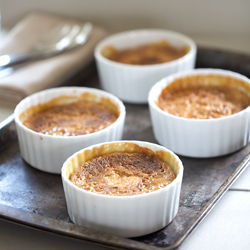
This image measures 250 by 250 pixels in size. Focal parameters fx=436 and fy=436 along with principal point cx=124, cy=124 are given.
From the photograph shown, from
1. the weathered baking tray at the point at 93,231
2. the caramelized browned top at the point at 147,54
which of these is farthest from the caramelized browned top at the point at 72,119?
the caramelized browned top at the point at 147,54

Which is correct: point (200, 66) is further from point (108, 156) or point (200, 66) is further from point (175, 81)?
point (108, 156)

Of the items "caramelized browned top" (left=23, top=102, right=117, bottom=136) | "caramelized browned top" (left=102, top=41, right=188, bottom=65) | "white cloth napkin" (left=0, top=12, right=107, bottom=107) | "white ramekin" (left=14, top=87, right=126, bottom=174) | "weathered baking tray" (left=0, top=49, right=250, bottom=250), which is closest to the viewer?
"weathered baking tray" (left=0, top=49, right=250, bottom=250)

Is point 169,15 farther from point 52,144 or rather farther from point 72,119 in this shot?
point 52,144

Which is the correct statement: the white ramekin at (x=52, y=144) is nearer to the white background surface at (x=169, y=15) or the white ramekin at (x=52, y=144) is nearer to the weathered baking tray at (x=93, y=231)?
the weathered baking tray at (x=93, y=231)

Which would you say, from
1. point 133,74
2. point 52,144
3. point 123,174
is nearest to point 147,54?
point 133,74

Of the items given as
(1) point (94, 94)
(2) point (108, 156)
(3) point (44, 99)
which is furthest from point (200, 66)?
(2) point (108, 156)

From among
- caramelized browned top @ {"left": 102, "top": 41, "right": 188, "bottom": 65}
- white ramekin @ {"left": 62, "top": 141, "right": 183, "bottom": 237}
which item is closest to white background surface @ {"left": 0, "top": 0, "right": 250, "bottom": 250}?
caramelized browned top @ {"left": 102, "top": 41, "right": 188, "bottom": 65}

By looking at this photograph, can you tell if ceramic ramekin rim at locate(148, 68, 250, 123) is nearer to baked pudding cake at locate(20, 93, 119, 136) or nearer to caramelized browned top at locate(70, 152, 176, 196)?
baked pudding cake at locate(20, 93, 119, 136)

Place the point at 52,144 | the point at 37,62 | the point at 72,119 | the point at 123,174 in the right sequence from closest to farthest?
1. the point at 123,174
2. the point at 52,144
3. the point at 72,119
4. the point at 37,62
